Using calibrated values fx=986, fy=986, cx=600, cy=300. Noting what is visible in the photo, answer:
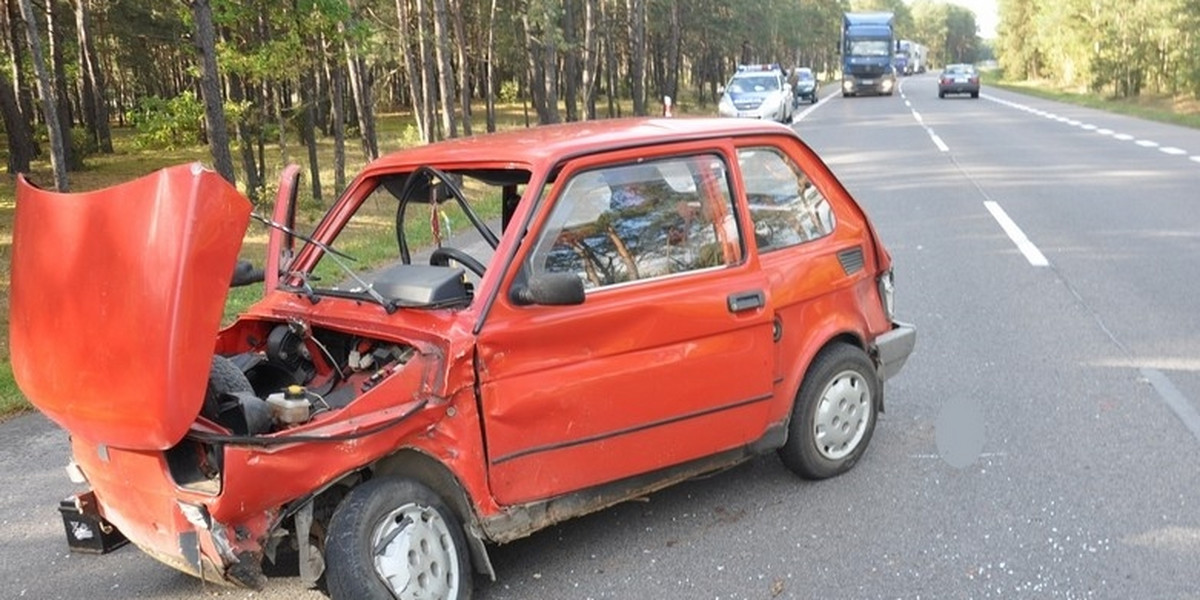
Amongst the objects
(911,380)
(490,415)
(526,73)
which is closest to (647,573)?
(490,415)

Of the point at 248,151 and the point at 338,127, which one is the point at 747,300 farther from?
the point at 338,127

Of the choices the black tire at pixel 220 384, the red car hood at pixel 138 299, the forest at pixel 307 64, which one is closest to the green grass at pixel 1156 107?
the forest at pixel 307 64

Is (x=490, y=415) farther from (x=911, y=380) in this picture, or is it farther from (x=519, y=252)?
(x=911, y=380)

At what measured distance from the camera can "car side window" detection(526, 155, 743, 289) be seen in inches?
148

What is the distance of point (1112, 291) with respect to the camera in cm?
807

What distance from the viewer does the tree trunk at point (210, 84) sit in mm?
11039

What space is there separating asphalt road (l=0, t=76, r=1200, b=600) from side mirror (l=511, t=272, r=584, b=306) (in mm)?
1085

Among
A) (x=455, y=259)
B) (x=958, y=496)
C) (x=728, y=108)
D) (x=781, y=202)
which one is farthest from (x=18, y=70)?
(x=958, y=496)

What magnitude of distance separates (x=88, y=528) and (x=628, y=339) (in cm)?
206

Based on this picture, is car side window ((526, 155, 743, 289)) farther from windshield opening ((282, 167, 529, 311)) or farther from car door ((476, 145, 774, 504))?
windshield opening ((282, 167, 529, 311))

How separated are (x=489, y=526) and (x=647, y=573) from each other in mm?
678

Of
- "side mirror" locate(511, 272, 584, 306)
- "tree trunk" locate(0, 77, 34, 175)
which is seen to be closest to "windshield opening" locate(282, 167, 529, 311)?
"side mirror" locate(511, 272, 584, 306)

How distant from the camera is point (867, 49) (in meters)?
51.2

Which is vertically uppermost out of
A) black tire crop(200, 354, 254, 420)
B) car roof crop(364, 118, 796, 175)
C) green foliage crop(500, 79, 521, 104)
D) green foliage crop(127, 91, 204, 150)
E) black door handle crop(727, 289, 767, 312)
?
green foliage crop(500, 79, 521, 104)
